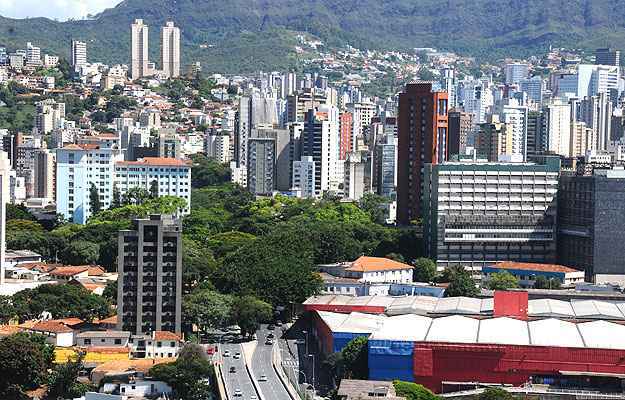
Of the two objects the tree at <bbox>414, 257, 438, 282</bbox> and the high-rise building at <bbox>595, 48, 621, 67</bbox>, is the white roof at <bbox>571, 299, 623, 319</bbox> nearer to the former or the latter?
the tree at <bbox>414, 257, 438, 282</bbox>

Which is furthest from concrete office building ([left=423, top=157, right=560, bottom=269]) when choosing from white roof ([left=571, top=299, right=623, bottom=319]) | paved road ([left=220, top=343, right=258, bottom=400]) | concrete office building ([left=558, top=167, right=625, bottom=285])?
paved road ([left=220, top=343, right=258, bottom=400])

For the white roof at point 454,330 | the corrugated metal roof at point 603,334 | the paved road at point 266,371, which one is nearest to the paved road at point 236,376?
the paved road at point 266,371

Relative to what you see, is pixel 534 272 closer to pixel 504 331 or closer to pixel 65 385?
pixel 504 331

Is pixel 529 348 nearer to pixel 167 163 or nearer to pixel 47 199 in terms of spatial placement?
pixel 167 163

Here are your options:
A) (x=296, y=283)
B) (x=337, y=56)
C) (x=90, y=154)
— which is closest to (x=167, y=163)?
(x=90, y=154)

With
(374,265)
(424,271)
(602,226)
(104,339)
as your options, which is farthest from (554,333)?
(424,271)

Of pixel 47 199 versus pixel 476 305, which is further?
pixel 47 199
